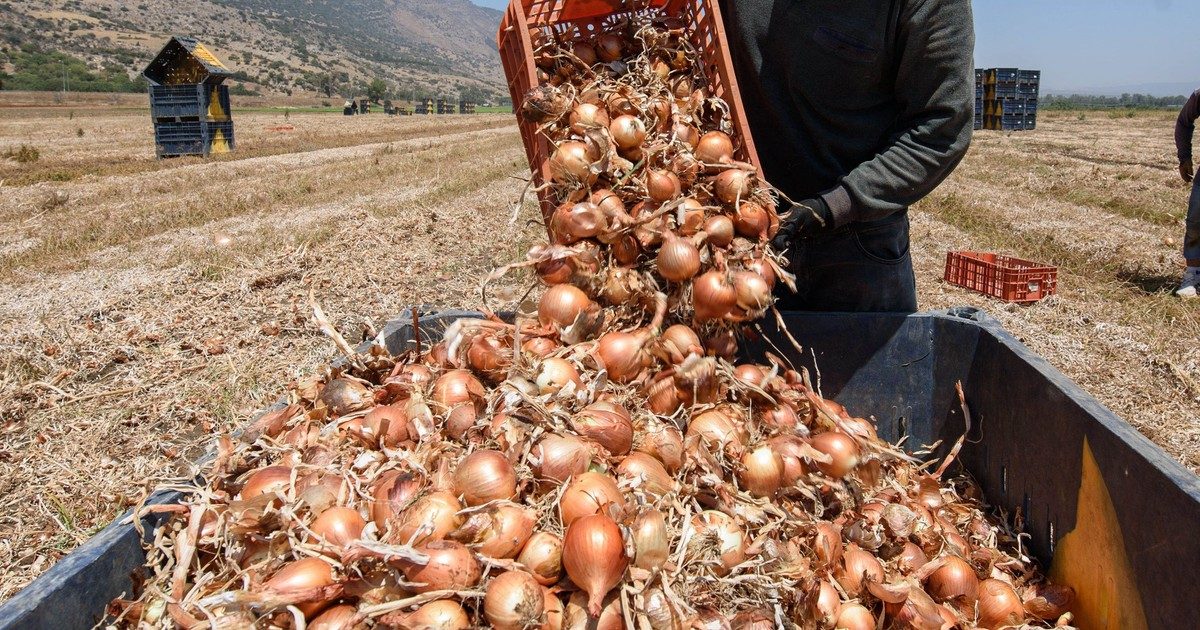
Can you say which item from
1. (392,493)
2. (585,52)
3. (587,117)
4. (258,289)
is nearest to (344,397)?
(392,493)

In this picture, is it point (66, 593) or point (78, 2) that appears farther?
point (78, 2)

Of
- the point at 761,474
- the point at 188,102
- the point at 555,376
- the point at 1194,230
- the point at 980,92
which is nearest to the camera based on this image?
the point at 761,474

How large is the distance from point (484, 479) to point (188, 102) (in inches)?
742

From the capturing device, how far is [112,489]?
116 inches

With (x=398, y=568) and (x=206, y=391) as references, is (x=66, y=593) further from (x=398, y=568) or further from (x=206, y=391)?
(x=206, y=391)

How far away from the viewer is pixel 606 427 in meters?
1.66

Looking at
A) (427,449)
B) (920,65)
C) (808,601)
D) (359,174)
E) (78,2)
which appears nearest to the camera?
(808,601)

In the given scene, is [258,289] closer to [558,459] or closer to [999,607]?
[558,459]

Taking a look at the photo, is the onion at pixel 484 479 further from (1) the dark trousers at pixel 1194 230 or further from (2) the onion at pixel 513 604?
(1) the dark trousers at pixel 1194 230

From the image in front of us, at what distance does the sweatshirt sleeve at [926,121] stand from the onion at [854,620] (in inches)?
48.7

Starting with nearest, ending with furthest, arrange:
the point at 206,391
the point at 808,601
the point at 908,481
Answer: the point at 808,601 < the point at 908,481 < the point at 206,391

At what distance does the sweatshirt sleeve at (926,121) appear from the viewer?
233 cm

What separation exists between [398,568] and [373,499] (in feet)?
0.88

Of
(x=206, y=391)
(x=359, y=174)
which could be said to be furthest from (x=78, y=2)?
(x=206, y=391)
